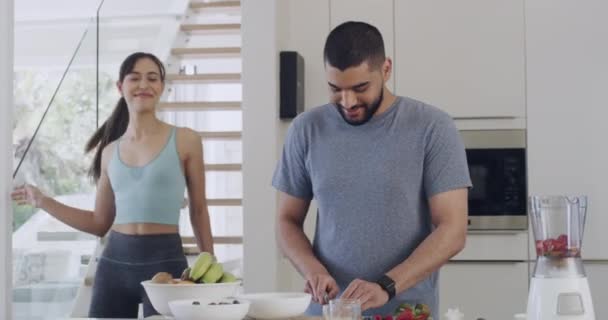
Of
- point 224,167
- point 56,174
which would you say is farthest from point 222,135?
point 56,174

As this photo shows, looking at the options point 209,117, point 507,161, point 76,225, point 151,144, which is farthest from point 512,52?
point 209,117

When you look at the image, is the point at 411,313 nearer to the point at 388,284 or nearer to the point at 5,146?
the point at 388,284

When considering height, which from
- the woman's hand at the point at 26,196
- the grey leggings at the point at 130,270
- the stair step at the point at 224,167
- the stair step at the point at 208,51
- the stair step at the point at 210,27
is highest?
the stair step at the point at 210,27

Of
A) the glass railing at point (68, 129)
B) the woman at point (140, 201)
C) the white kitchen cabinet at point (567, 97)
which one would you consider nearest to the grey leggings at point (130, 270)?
the woman at point (140, 201)

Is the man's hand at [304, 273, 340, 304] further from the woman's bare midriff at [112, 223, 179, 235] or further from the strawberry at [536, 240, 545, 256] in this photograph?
the woman's bare midriff at [112, 223, 179, 235]

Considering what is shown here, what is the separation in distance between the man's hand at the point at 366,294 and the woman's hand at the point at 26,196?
1067 millimetres

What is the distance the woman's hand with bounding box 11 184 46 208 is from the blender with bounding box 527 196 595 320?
1.53 meters

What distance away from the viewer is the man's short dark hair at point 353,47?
2451mm

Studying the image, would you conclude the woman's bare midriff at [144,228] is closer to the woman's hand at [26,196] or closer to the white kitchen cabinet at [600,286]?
the woman's hand at [26,196]

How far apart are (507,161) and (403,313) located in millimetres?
2359

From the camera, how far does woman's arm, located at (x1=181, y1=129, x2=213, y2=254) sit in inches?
134

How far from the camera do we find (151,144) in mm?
3418

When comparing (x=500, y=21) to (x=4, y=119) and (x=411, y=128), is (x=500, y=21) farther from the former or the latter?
(x=4, y=119)

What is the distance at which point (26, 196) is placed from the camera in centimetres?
282
